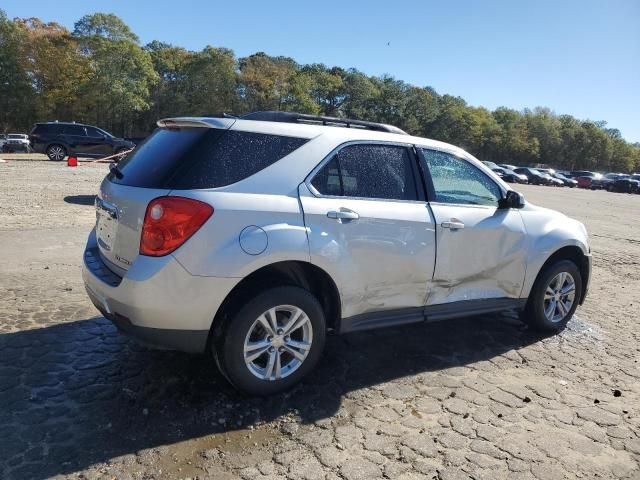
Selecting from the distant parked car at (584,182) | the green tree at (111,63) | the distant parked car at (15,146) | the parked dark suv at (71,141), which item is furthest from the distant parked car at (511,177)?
the distant parked car at (15,146)

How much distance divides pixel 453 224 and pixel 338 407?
5.36 ft

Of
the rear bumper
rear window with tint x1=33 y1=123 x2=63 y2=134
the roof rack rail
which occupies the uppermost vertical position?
rear window with tint x1=33 y1=123 x2=63 y2=134

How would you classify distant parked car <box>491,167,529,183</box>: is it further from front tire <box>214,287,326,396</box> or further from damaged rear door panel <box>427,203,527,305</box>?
front tire <box>214,287,326,396</box>

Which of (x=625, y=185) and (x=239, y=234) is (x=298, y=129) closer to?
(x=239, y=234)

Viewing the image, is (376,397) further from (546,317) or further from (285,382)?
(546,317)

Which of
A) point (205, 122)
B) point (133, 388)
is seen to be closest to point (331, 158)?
point (205, 122)

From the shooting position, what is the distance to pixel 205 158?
3.11 metres

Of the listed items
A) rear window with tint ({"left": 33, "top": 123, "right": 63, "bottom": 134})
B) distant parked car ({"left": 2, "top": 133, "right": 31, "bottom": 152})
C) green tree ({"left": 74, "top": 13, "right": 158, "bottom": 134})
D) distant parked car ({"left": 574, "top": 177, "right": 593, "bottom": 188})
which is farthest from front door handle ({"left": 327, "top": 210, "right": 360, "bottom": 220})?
distant parked car ({"left": 574, "top": 177, "right": 593, "bottom": 188})

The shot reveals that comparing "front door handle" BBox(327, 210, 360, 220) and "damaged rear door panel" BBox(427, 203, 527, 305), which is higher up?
"front door handle" BBox(327, 210, 360, 220)

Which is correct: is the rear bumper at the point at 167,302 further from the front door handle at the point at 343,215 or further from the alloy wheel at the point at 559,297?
the alloy wheel at the point at 559,297

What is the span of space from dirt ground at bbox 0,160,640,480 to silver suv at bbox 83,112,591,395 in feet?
1.28

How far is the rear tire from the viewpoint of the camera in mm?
22844

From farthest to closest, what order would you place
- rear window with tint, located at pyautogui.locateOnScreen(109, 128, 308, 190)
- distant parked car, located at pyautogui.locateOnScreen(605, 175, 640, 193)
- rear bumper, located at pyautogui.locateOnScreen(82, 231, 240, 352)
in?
distant parked car, located at pyautogui.locateOnScreen(605, 175, 640, 193)
rear window with tint, located at pyautogui.locateOnScreen(109, 128, 308, 190)
rear bumper, located at pyautogui.locateOnScreen(82, 231, 240, 352)

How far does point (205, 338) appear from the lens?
3.05 metres
